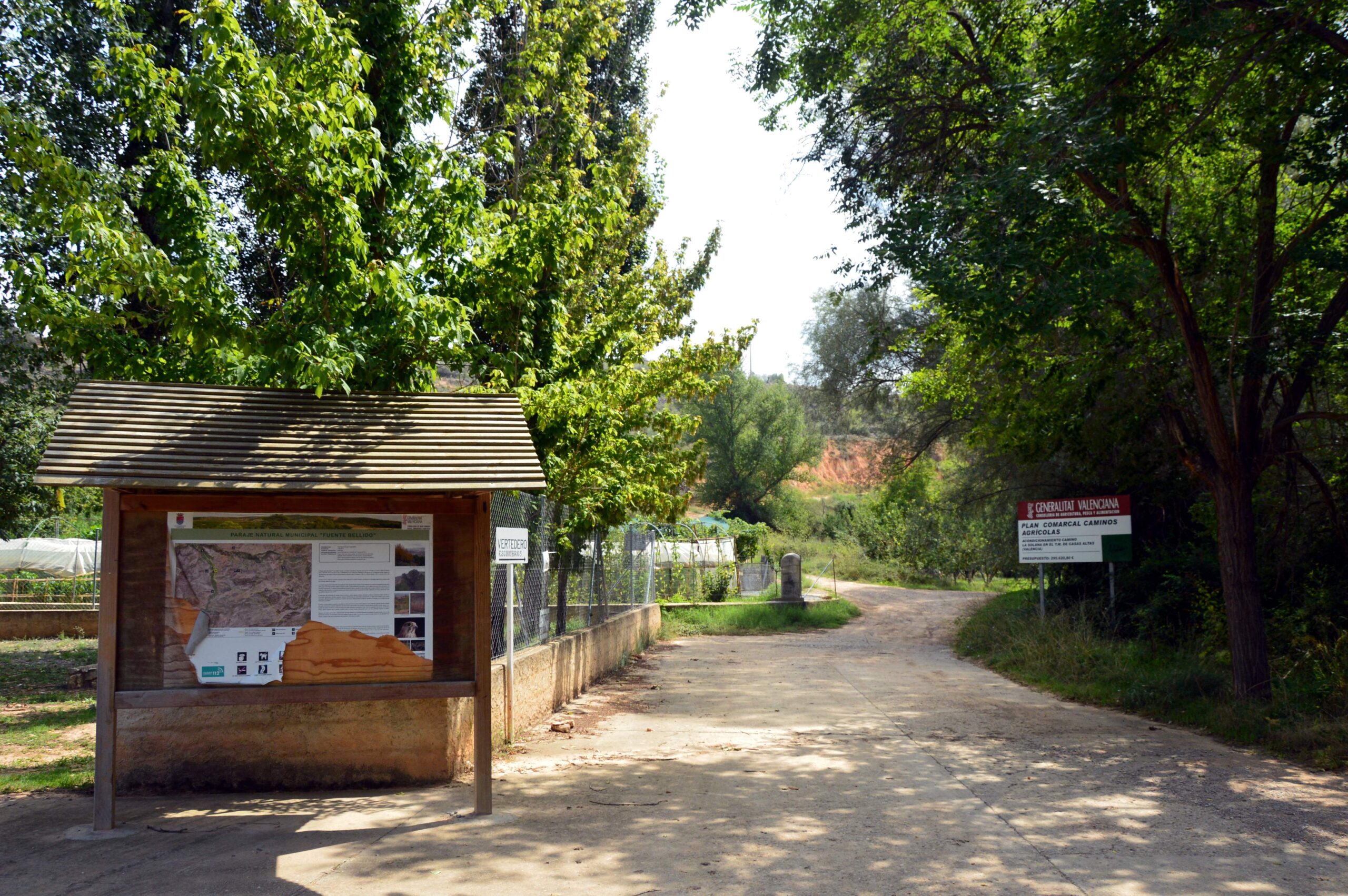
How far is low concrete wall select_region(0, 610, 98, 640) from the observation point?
23.0m

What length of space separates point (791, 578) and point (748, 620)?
10.9ft

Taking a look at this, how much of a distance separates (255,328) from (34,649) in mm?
15757

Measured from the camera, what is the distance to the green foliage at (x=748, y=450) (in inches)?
2317

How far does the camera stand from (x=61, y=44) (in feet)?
46.9

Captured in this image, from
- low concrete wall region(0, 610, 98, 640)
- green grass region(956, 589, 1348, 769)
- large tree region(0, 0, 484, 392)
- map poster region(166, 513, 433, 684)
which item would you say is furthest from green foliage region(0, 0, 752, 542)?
low concrete wall region(0, 610, 98, 640)

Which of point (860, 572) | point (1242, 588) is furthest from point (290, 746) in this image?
point (860, 572)

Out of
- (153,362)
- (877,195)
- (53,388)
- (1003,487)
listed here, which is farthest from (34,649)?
(1003,487)

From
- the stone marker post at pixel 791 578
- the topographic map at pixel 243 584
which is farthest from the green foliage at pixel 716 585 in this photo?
the topographic map at pixel 243 584

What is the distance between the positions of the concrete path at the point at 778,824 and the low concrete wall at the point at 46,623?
1871cm

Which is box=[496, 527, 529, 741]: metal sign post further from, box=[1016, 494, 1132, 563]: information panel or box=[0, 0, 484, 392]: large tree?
box=[1016, 494, 1132, 563]: information panel

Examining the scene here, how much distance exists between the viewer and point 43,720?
37.7ft

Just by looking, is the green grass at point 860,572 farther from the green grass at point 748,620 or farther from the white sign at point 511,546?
the white sign at point 511,546

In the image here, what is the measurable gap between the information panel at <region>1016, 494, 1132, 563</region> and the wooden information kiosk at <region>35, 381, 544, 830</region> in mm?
12628

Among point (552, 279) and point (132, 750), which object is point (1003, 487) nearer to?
point (552, 279)
